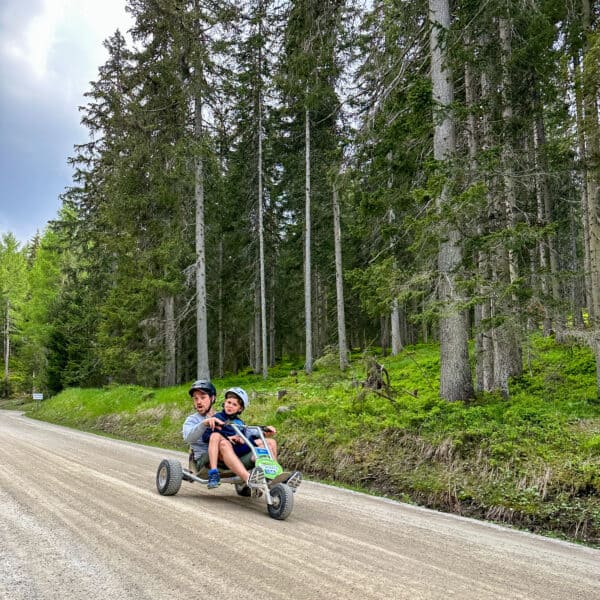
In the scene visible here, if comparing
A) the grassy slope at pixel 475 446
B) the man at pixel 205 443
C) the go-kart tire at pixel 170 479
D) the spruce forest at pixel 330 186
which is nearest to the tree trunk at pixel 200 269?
the spruce forest at pixel 330 186

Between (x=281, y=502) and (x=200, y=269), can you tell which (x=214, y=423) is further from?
(x=200, y=269)

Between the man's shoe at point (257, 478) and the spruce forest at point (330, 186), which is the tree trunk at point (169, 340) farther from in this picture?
the man's shoe at point (257, 478)

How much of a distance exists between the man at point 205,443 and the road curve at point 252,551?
0.40 metres

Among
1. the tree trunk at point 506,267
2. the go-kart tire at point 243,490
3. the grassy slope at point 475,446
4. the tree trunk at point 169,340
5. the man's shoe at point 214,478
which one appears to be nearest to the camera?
the man's shoe at point 214,478

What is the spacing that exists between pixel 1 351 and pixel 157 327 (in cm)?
4135

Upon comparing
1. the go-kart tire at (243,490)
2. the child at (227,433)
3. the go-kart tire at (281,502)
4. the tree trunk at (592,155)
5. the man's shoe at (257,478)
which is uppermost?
the tree trunk at (592,155)

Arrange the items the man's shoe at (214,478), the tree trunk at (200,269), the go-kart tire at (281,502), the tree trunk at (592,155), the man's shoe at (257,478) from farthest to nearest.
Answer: the tree trunk at (200,269) → the tree trunk at (592,155) → the man's shoe at (214,478) → the man's shoe at (257,478) → the go-kart tire at (281,502)

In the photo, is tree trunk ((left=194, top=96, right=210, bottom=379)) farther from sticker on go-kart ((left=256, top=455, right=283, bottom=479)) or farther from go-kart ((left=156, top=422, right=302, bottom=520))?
sticker on go-kart ((left=256, top=455, right=283, bottom=479))

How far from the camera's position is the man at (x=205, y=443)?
4977 millimetres

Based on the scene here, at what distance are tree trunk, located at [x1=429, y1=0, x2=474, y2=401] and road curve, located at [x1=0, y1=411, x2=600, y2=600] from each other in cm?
365

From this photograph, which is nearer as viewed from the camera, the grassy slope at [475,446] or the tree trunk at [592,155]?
the grassy slope at [475,446]

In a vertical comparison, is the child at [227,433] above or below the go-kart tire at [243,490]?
above

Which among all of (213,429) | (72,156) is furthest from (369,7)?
(72,156)

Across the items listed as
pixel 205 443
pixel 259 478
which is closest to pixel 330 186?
pixel 205 443
